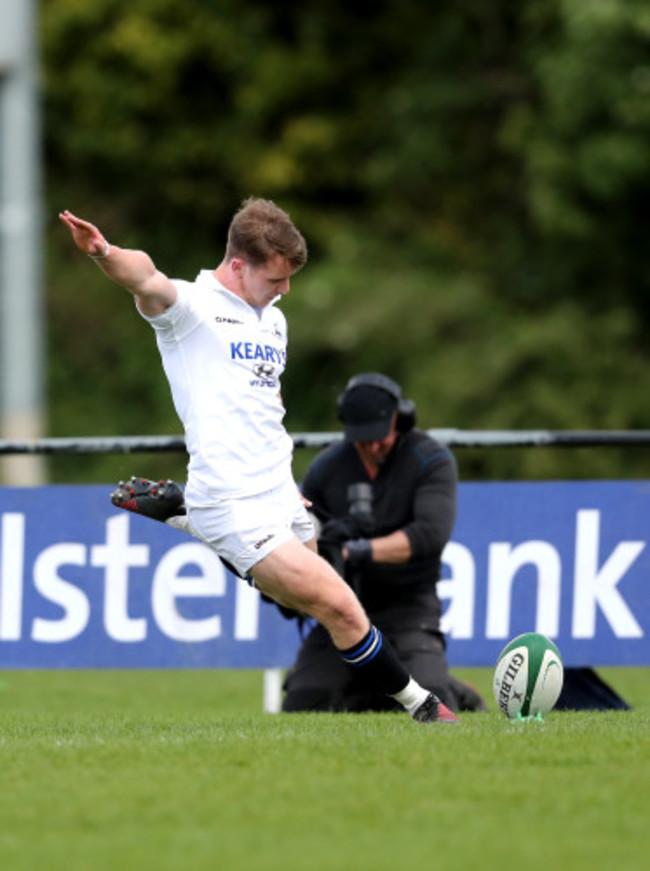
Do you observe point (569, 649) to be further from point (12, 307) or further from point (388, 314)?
point (388, 314)

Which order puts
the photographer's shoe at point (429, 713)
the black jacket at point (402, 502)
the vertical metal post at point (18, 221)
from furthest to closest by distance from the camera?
the vertical metal post at point (18, 221) < the black jacket at point (402, 502) < the photographer's shoe at point (429, 713)

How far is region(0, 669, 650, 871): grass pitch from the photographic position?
4973mm

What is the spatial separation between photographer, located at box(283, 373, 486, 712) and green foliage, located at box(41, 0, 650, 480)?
1522cm

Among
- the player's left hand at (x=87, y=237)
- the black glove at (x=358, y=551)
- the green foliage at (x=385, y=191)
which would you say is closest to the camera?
the player's left hand at (x=87, y=237)

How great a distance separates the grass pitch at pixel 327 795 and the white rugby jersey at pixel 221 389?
1.00 metres

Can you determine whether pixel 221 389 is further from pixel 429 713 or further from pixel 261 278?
pixel 429 713

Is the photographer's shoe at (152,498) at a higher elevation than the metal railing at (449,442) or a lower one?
lower

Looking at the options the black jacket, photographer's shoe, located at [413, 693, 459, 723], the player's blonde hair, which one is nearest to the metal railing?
the black jacket

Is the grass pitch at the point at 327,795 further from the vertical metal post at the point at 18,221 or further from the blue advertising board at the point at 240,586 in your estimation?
the vertical metal post at the point at 18,221

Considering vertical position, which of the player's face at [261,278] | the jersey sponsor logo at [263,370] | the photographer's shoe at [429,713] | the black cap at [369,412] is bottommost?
the photographer's shoe at [429,713]

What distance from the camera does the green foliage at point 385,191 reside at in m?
25.5

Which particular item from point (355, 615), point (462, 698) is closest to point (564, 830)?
point (355, 615)

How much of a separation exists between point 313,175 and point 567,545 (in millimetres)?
21494

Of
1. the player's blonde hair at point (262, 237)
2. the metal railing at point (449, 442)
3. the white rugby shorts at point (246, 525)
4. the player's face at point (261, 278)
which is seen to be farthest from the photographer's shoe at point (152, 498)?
the metal railing at point (449, 442)
